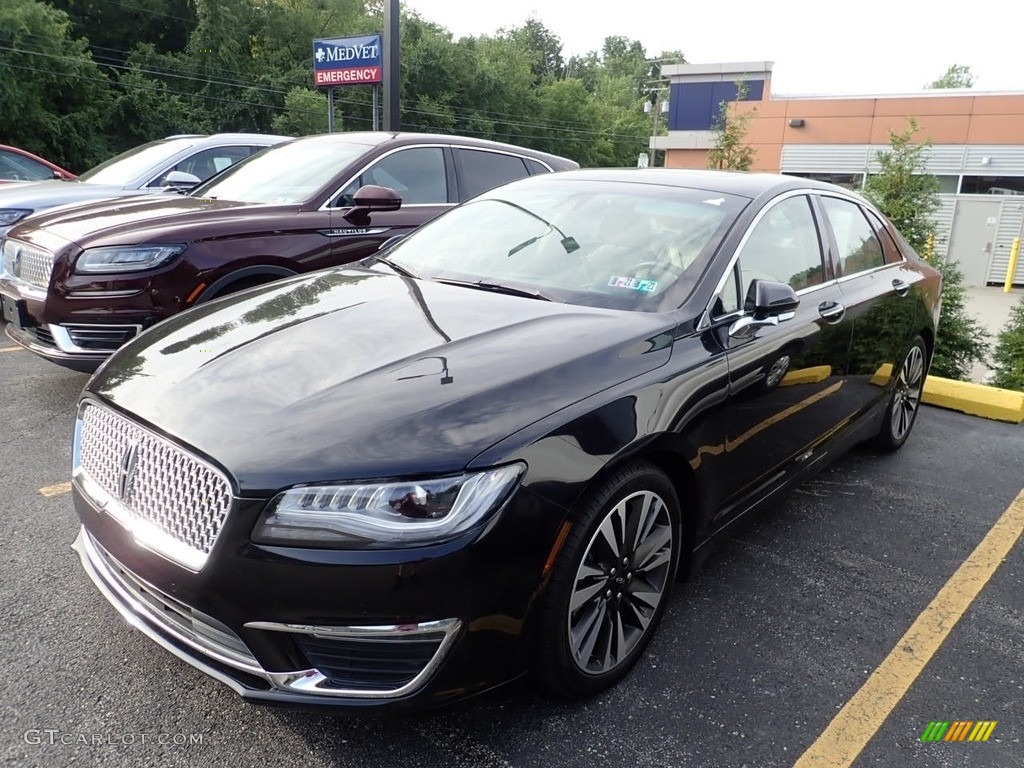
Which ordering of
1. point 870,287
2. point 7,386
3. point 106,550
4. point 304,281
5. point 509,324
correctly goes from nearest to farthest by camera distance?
point 106,550, point 509,324, point 304,281, point 870,287, point 7,386

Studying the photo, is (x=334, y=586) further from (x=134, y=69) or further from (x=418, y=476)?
(x=134, y=69)

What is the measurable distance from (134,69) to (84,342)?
32.3m

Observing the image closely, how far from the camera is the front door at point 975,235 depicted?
22656 mm

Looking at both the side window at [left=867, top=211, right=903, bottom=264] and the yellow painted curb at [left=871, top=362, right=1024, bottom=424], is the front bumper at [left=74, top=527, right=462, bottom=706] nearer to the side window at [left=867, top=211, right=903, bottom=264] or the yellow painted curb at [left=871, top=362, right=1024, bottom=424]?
the side window at [left=867, top=211, right=903, bottom=264]

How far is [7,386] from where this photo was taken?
5.11 metres

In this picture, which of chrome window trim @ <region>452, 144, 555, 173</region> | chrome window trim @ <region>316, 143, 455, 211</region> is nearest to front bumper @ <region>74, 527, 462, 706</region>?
chrome window trim @ <region>316, 143, 455, 211</region>

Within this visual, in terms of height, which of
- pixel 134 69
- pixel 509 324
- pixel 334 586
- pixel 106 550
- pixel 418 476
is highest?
pixel 134 69

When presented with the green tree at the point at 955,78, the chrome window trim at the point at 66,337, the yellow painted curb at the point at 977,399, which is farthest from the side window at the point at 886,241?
the green tree at the point at 955,78

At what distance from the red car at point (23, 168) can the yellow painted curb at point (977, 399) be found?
9.87 m

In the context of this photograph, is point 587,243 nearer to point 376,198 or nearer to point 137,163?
point 376,198

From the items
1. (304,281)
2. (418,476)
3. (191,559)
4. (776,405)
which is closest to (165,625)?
(191,559)

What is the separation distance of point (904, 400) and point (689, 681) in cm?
294

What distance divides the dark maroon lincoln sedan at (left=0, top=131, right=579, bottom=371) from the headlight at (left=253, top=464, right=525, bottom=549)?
2.95m

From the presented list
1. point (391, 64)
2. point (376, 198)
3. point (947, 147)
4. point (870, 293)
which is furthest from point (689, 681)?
point (947, 147)
